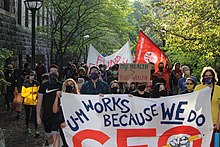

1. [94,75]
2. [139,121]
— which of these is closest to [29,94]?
[94,75]

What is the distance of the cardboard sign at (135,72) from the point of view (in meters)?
8.35

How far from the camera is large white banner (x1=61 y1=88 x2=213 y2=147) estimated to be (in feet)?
21.0

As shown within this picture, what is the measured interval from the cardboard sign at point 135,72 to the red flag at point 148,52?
162 inches

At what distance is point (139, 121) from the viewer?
6.50 metres

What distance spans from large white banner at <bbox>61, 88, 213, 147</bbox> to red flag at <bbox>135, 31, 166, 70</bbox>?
20.5 ft

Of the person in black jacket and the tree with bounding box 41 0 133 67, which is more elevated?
the tree with bounding box 41 0 133 67

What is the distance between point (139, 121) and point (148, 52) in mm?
6906

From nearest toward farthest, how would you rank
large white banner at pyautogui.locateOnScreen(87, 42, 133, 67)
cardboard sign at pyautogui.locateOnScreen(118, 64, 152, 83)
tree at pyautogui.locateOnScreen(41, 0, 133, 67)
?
cardboard sign at pyautogui.locateOnScreen(118, 64, 152, 83) → large white banner at pyautogui.locateOnScreen(87, 42, 133, 67) → tree at pyautogui.locateOnScreen(41, 0, 133, 67)

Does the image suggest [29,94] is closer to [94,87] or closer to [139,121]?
[94,87]

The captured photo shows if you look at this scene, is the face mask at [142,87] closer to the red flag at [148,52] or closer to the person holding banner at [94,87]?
the person holding banner at [94,87]

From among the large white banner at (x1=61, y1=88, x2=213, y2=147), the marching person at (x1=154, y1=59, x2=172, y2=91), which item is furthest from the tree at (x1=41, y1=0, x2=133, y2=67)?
the large white banner at (x1=61, y1=88, x2=213, y2=147)

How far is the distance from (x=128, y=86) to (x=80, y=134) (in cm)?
276

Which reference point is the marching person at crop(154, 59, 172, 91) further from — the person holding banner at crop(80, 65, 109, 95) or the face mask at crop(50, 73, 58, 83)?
the face mask at crop(50, 73, 58, 83)

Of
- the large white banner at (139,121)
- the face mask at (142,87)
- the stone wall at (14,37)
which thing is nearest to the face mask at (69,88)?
the large white banner at (139,121)
